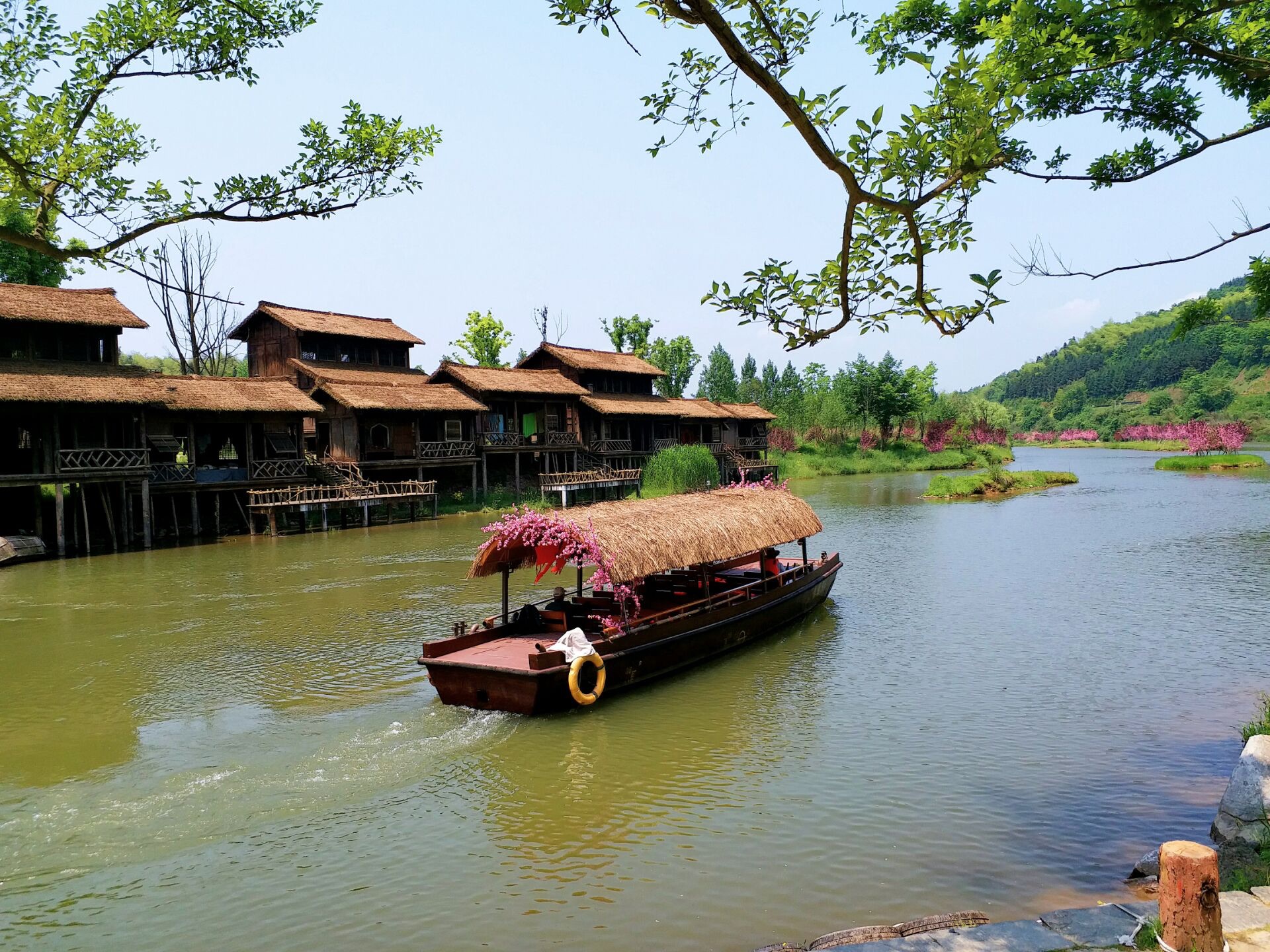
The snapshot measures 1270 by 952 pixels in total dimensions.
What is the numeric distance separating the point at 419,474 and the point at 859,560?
18.5 metres

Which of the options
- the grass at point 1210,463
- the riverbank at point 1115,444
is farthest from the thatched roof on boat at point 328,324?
the riverbank at point 1115,444

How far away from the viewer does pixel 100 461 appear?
82.3ft

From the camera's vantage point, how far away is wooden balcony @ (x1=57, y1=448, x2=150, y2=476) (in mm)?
24312

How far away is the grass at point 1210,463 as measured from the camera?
163 feet

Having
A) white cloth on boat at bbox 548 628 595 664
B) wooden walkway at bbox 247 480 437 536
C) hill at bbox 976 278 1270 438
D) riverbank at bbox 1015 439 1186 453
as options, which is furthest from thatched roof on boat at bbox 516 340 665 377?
hill at bbox 976 278 1270 438

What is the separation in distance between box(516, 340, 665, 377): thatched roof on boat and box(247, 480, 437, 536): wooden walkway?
435 inches

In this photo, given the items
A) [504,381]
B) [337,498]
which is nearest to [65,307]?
[337,498]

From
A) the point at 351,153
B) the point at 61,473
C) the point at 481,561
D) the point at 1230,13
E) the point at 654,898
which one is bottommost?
the point at 654,898

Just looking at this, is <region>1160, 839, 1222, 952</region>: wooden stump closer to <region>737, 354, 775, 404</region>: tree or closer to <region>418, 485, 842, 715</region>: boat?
<region>418, 485, 842, 715</region>: boat

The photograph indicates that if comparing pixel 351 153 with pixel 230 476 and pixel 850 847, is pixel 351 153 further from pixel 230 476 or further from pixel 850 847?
pixel 230 476

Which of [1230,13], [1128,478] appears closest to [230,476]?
[1230,13]

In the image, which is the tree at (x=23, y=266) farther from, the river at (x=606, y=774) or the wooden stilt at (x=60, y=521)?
the river at (x=606, y=774)

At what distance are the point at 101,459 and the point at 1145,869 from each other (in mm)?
27320

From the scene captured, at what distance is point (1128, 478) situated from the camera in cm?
4653
